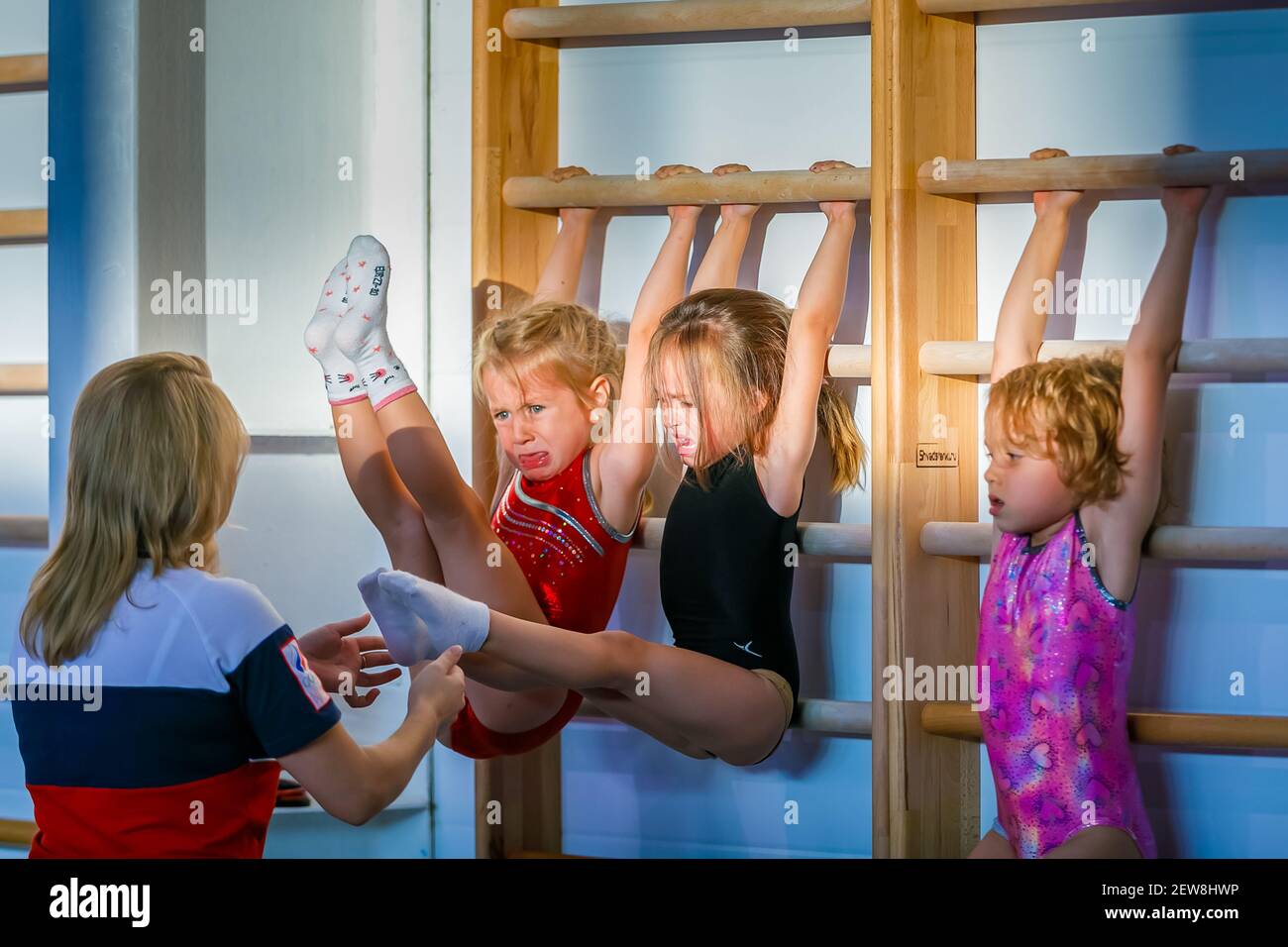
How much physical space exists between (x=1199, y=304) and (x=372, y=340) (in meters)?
1.11

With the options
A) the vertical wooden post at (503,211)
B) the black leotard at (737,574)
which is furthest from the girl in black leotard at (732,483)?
the vertical wooden post at (503,211)

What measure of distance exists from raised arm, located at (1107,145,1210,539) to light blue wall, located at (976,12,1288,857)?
6 cm

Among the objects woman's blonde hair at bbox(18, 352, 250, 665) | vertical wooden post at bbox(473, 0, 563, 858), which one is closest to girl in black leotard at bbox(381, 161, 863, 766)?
vertical wooden post at bbox(473, 0, 563, 858)

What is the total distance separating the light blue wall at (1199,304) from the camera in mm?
1644

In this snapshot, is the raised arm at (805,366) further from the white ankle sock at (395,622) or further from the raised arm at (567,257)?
the white ankle sock at (395,622)

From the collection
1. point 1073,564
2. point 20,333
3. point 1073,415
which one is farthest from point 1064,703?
point 20,333

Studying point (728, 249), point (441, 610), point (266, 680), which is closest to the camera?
point (266, 680)

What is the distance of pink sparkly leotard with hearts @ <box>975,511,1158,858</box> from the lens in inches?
61.3

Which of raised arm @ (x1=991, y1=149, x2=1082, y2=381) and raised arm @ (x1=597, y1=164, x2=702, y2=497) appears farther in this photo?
raised arm @ (x1=597, y1=164, x2=702, y2=497)

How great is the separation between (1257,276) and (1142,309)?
18 centimetres

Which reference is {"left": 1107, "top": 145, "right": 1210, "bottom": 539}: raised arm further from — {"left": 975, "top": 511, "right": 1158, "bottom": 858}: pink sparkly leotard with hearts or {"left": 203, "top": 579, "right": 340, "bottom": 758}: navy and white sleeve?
{"left": 203, "top": 579, "right": 340, "bottom": 758}: navy and white sleeve

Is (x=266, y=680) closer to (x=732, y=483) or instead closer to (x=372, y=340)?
(x=372, y=340)

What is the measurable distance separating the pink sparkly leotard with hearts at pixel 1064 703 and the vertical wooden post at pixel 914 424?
0.11m

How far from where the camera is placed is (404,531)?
1.78 metres
